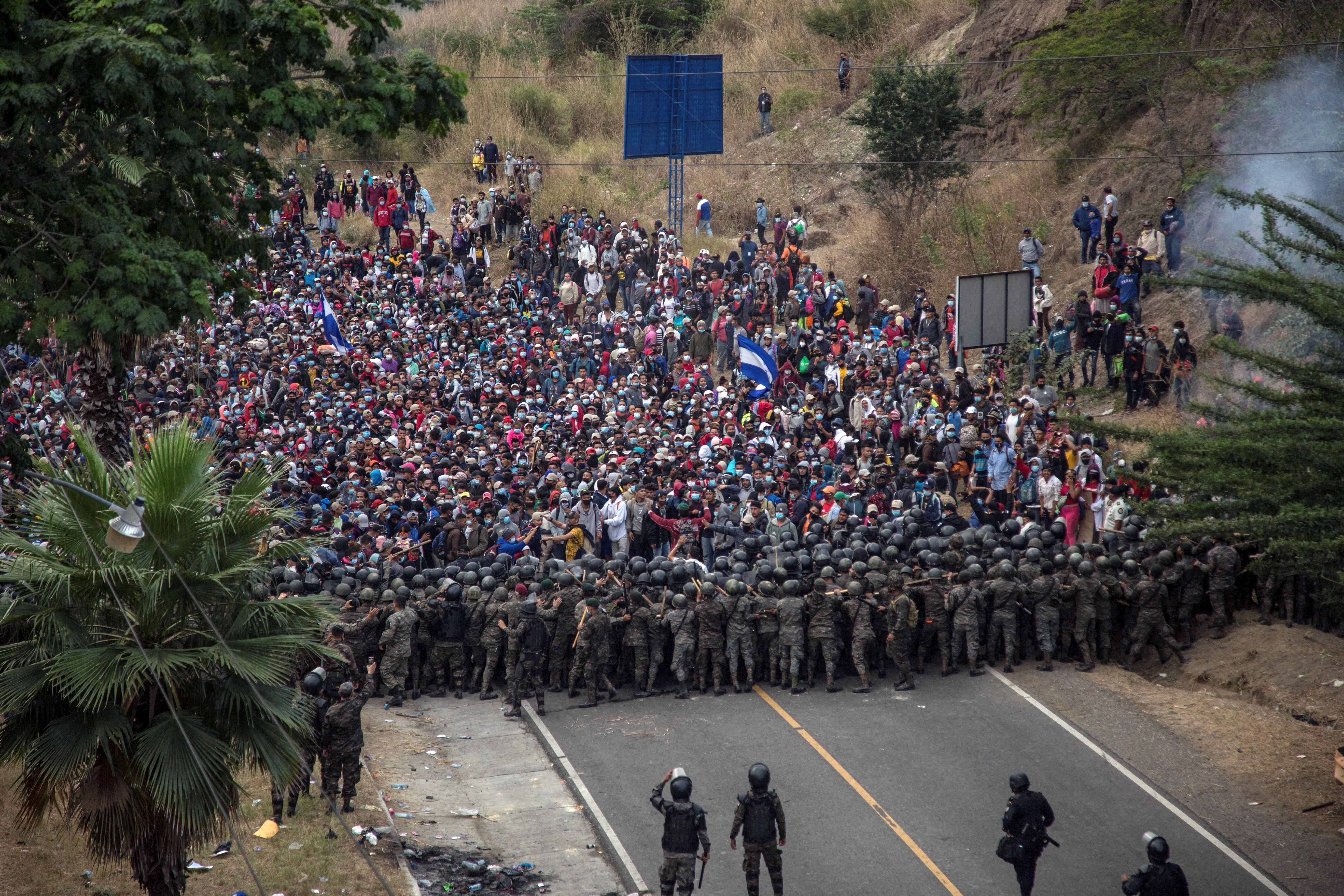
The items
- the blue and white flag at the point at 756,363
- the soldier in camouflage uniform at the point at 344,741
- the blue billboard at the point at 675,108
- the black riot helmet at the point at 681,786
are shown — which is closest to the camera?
the black riot helmet at the point at 681,786

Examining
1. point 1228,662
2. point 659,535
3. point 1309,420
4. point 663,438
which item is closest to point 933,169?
point 663,438

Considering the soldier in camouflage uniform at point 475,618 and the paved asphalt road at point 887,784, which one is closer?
the paved asphalt road at point 887,784

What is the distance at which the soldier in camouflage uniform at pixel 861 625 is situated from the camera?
15.8 metres

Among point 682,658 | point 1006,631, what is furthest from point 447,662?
point 1006,631

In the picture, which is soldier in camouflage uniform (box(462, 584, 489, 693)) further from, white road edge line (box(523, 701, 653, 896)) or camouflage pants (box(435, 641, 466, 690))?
white road edge line (box(523, 701, 653, 896))

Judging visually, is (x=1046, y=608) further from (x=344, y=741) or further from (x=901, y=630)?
(x=344, y=741)

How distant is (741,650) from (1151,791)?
491 cm

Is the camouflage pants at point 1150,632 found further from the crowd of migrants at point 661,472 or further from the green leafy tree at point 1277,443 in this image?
the green leafy tree at point 1277,443

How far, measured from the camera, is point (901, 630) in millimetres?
15766

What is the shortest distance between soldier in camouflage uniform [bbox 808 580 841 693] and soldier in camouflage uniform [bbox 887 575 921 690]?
2.12 feet

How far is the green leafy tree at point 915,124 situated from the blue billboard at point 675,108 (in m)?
3.71

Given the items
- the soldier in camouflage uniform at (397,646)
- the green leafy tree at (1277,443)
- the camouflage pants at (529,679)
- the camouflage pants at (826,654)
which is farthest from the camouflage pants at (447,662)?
the green leafy tree at (1277,443)

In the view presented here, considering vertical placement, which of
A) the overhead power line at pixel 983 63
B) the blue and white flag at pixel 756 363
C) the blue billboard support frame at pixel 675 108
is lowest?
the blue and white flag at pixel 756 363

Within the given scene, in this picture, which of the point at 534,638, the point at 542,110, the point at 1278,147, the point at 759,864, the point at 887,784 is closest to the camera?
the point at 759,864
